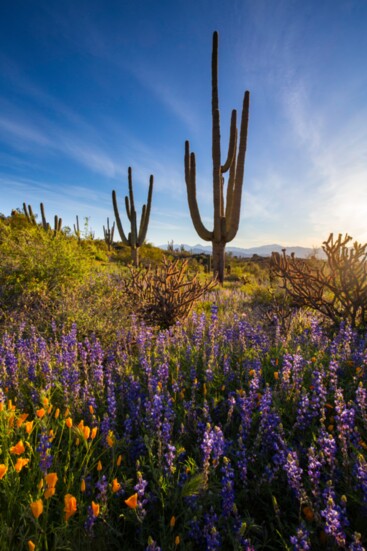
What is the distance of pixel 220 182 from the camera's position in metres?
10.5

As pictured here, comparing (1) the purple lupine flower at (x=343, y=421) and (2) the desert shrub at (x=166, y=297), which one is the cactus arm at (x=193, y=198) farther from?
(1) the purple lupine flower at (x=343, y=421)

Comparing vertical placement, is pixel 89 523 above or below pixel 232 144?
below

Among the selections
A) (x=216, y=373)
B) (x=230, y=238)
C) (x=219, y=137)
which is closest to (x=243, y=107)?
(x=219, y=137)

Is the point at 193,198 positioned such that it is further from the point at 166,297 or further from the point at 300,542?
the point at 300,542

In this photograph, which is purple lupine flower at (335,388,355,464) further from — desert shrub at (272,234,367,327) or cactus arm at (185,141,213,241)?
cactus arm at (185,141,213,241)

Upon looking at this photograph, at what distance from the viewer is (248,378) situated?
2.43 metres

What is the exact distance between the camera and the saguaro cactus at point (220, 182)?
10297mm

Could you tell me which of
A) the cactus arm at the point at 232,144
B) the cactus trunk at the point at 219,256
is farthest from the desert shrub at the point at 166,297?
the cactus arm at the point at 232,144

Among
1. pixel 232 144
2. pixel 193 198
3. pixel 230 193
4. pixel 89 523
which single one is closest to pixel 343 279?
pixel 89 523

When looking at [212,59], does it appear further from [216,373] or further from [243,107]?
[216,373]

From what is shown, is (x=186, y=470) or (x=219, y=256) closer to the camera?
(x=186, y=470)

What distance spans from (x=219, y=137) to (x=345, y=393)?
392 inches

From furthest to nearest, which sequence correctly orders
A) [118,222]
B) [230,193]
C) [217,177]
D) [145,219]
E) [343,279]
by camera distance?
[118,222] < [145,219] < [230,193] < [217,177] < [343,279]

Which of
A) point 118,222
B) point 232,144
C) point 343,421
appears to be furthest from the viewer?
point 118,222
